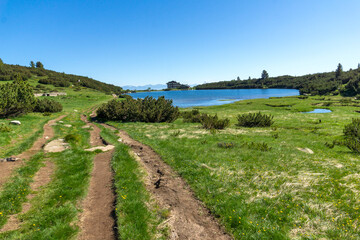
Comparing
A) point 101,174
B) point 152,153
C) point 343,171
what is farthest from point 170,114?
point 343,171

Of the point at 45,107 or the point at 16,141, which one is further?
the point at 45,107

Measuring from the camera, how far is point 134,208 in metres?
8.38

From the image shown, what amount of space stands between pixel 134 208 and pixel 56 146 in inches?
542

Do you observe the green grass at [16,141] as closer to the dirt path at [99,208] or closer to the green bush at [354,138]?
the dirt path at [99,208]

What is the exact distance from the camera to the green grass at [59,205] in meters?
Answer: 6.61

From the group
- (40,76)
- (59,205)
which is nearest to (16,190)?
(59,205)

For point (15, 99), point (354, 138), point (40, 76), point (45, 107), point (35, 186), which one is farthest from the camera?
point (40, 76)

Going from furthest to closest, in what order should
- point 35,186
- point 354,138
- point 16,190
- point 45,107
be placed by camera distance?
1. point 45,107
2. point 354,138
3. point 35,186
4. point 16,190

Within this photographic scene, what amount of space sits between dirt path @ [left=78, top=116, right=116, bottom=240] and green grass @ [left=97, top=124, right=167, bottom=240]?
1.25 feet

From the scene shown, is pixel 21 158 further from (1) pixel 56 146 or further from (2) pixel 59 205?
(2) pixel 59 205

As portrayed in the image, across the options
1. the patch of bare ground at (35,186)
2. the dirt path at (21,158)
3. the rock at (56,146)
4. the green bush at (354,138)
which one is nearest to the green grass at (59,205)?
the patch of bare ground at (35,186)

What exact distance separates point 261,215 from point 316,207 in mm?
2892

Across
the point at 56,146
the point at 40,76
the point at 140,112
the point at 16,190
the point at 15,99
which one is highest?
the point at 40,76

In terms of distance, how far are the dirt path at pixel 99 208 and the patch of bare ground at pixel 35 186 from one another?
8.21 feet
